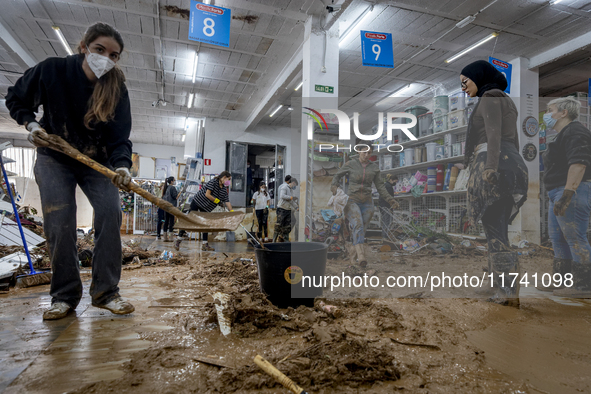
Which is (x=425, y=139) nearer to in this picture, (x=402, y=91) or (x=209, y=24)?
(x=209, y=24)

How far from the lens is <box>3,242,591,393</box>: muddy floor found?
1.09m

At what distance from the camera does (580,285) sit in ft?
8.49

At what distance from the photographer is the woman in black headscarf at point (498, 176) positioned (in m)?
2.21

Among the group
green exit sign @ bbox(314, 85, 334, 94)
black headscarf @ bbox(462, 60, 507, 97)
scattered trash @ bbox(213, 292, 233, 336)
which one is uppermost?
green exit sign @ bbox(314, 85, 334, 94)

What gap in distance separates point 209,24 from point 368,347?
4835 mm

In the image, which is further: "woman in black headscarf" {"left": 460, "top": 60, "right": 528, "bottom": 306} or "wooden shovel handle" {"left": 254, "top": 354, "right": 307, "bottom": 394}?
"woman in black headscarf" {"left": 460, "top": 60, "right": 528, "bottom": 306}

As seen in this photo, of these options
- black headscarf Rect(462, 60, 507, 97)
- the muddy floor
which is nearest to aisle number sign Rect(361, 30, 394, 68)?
black headscarf Rect(462, 60, 507, 97)

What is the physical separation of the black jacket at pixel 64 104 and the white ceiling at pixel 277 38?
4125 millimetres

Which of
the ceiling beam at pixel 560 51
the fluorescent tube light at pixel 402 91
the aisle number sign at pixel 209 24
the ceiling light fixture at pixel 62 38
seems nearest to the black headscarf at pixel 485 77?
the aisle number sign at pixel 209 24

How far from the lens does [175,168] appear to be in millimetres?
16344

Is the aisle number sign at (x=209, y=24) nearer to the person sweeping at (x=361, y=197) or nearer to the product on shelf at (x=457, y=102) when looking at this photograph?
the person sweeping at (x=361, y=197)

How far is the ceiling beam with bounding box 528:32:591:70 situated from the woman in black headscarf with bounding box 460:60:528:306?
17.6ft

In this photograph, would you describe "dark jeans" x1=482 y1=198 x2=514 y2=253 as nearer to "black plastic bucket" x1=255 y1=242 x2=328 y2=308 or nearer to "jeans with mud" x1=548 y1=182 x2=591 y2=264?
"jeans with mud" x1=548 y1=182 x2=591 y2=264

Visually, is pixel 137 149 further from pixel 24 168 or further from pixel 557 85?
pixel 557 85
